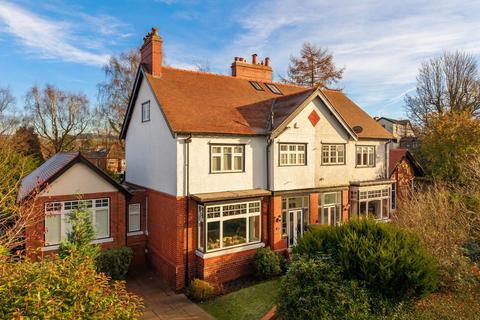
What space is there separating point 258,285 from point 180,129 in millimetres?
7802

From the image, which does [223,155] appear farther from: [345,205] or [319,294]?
[345,205]

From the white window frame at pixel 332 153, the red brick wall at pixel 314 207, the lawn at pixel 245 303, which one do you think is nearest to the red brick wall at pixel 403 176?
the white window frame at pixel 332 153

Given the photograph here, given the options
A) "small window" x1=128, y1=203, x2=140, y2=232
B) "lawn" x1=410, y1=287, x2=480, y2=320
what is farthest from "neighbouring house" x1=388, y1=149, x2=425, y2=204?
"small window" x1=128, y1=203, x2=140, y2=232

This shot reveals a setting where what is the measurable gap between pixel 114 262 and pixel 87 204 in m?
3.24

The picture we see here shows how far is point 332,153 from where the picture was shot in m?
18.8

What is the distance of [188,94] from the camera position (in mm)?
17188

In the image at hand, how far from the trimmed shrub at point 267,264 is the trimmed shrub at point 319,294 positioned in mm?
5312

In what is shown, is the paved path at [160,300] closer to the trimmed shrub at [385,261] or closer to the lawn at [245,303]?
the lawn at [245,303]

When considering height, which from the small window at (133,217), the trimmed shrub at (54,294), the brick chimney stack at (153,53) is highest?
the brick chimney stack at (153,53)

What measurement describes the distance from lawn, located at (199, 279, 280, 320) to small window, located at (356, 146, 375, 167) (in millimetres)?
10735

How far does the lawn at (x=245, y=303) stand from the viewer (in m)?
11.8

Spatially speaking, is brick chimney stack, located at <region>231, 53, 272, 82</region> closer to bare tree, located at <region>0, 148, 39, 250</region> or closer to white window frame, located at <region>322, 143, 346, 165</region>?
white window frame, located at <region>322, 143, 346, 165</region>

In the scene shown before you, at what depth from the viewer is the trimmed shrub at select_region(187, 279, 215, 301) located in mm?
13216

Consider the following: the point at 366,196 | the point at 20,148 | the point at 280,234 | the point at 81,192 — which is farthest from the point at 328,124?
the point at 20,148
